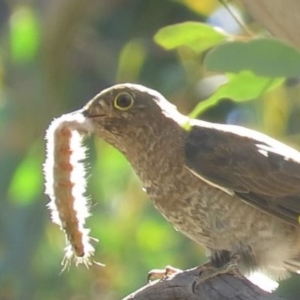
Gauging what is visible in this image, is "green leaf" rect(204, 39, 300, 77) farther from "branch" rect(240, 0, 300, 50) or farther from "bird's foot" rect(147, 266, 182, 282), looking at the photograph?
"bird's foot" rect(147, 266, 182, 282)

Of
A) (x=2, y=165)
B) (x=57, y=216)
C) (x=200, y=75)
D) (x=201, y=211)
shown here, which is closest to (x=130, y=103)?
(x=201, y=211)

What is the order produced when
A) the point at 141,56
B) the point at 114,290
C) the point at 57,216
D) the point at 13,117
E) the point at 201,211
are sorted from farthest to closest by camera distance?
the point at 141,56 → the point at 13,117 → the point at 114,290 → the point at 201,211 → the point at 57,216

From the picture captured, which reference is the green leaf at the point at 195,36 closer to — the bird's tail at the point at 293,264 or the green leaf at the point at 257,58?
the green leaf at the point at 257,58

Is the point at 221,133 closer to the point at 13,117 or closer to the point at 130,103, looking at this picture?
the point at 130,103

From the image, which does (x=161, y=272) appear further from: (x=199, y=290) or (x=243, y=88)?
(x=243, y=88)

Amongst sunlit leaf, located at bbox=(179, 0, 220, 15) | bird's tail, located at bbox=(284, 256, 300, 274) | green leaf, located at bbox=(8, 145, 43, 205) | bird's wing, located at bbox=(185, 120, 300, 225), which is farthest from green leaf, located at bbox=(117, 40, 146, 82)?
bird's tail, located at bbox=(284, 256, 300, 274)

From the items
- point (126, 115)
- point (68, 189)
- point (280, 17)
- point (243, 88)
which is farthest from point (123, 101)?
point (280, 17)

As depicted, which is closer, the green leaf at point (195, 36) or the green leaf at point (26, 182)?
the green leaf at point (195, 36)

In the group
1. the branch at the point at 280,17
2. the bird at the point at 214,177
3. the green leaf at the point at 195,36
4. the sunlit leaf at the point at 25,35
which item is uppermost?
the sunlit leaf at the point at 25,35

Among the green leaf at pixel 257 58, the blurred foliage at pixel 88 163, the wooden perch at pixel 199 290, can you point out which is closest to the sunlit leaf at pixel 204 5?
the blurred foliage at pixel 88 163
